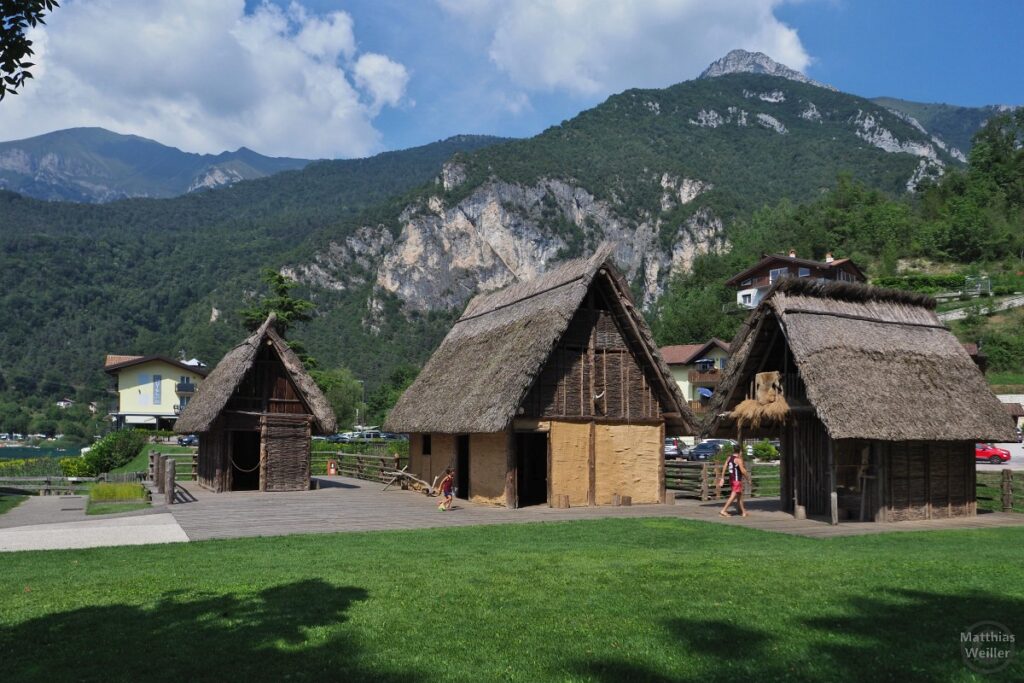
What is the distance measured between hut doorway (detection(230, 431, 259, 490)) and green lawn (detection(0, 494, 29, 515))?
23.1 ft

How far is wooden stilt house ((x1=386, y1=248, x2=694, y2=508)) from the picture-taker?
22438mm

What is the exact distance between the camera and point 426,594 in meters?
9.62

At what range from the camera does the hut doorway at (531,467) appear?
26259 mm

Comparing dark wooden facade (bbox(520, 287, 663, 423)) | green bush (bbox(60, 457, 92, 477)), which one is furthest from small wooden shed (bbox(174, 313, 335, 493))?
green bush (bbox(60, 457, 92, 477))

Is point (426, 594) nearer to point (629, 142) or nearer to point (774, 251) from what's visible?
point (774, 251)

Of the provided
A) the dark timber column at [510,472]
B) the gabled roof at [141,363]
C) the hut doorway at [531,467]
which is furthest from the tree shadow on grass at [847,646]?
the gabled roof at [141,363]

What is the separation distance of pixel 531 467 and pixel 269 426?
9.19m

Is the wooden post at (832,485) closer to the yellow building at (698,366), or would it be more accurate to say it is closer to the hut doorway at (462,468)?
the hut doorway at (462,468)

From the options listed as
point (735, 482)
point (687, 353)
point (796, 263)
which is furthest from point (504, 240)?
point (735, 482)

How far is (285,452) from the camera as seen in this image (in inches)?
1166

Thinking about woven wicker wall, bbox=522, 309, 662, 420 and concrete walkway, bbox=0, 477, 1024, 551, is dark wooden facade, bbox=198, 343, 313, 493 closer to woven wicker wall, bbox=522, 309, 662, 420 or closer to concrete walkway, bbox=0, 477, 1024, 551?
concrete walkway, bbox=0, 477, 1024, 551

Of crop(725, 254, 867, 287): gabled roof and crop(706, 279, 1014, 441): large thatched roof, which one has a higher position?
crop(725, 254, 867, 287): gabled roof

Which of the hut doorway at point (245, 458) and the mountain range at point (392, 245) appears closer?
the hut doorway at point (245, 458)

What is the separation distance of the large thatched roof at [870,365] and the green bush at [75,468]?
29599 mm
